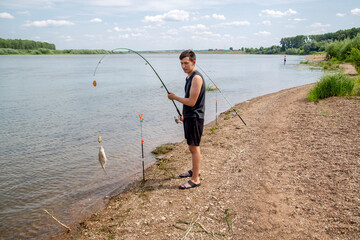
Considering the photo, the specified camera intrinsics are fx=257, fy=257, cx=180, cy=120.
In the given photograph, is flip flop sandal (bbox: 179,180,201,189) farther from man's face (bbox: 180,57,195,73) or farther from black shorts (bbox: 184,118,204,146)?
man's face (bbox: 180,57,195,73)

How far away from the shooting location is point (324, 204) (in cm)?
367

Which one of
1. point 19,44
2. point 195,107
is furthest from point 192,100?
point 19,44

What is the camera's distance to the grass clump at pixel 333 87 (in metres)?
10.9

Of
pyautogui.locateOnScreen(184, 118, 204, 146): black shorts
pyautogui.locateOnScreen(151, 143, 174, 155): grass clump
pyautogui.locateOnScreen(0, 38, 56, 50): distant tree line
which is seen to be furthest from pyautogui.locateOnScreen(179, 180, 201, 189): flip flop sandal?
pyautogui.locateOnScreen(0, 38, 56, 50): distant tree line

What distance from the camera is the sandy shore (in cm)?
335

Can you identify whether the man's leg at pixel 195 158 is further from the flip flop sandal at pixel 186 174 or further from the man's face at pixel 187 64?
the man's face at pixel 187 64

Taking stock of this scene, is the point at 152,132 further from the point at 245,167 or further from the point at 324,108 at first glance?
the point at 324,108

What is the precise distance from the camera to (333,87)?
11.1 m

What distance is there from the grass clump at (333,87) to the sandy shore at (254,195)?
4.50 metres

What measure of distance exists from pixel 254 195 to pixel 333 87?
9.22 m

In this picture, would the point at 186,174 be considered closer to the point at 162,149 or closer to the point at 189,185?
the point at 189,185

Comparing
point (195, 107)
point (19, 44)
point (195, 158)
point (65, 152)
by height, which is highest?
point (19, 44)

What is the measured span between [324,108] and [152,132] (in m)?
6.46

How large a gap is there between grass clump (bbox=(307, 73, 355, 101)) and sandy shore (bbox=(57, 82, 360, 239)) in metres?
4.50
